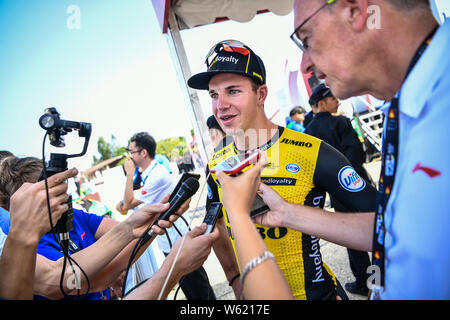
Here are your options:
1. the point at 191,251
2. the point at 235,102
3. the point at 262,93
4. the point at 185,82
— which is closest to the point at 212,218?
the point at 191,251

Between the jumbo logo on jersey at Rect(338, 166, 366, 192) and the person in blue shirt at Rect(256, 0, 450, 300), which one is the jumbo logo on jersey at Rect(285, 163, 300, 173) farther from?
the person in blue shirt at Rect(256, 0, 450, 300)

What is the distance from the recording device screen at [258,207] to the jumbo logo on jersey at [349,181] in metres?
0.45

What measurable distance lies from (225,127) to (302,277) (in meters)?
1.06

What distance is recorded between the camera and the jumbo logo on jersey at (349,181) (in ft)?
4.67

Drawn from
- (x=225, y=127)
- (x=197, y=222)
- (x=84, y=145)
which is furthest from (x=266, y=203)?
(x=197, y=222)

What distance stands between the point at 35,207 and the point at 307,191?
4.59ft

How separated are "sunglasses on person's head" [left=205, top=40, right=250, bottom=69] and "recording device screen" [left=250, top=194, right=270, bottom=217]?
3.19ft

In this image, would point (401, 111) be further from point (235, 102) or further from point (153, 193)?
point (153, 193)

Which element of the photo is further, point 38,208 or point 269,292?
point 38,208

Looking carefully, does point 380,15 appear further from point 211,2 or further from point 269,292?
point 211,2

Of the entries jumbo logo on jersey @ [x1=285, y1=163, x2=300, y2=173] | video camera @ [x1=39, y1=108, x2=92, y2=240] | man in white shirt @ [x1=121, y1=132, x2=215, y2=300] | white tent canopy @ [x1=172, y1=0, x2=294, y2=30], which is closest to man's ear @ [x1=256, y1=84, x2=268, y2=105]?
jumbo logo on jersey @ [x1=285, y1=163, x2=300, y2=173]

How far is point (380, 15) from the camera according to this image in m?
0.87

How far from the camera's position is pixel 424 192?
615 millimetres

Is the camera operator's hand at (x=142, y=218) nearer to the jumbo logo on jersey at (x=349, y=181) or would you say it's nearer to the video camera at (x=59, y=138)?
the video camera at (x=59, y=138)
